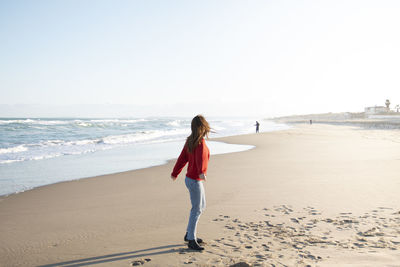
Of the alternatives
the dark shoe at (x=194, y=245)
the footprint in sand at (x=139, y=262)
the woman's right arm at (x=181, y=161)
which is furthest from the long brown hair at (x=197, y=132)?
the footprint in sand at (x=139, y=262)

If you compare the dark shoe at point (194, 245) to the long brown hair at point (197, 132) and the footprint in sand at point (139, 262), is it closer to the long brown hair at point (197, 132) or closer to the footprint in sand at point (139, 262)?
the footprint in sand at point (139, 262)

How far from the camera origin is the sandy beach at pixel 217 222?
3588 mm

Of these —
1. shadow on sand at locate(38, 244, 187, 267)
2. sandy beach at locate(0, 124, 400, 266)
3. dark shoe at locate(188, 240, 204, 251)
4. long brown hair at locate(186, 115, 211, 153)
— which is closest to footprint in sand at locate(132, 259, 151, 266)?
sandy beach at locate(0, 124, 400, 266)

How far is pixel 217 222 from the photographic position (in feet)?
15.8

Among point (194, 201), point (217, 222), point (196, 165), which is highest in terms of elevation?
point (196, 165)

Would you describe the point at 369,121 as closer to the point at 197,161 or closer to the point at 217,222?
the point at 217,222

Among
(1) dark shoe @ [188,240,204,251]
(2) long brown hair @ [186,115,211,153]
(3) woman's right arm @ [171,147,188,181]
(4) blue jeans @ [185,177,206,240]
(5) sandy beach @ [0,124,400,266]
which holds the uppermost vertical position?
(2) long brown hair @ [186,115,211,153]

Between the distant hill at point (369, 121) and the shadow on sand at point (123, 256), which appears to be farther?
the distant hill at point (369, 121)

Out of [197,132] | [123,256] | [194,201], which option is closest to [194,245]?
[194,201]

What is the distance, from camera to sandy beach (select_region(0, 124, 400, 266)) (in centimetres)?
359

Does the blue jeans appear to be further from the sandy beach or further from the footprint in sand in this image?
the footprint in sand

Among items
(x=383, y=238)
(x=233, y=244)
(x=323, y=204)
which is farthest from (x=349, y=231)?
(x=233, y=244)

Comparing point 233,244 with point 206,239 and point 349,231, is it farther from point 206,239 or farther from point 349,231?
point 349,231

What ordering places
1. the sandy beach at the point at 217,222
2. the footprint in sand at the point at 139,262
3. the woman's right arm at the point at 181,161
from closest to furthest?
the footprint in sand at the point at 139,262, the sandy beach at the point at 217,222, the woman's right arm at the point at 181,161
